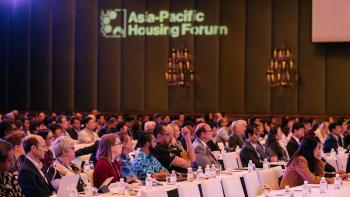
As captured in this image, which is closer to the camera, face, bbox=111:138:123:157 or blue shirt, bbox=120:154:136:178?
face, bbox=111:138:123:157

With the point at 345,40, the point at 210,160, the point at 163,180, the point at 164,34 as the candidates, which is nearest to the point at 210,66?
the point at 164,34

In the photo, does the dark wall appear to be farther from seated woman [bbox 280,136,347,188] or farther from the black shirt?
seated woman [bbox 280,136,347,188]

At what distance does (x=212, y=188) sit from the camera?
7.43m

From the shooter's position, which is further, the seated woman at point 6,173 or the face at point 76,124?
the face at point 76,124

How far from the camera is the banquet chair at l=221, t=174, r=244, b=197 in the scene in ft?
25.3

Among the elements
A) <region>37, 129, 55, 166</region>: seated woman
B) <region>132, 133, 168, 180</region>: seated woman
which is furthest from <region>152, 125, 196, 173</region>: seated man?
<region>37, 129, 55, 166</region>: seated woman

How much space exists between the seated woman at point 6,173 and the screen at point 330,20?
17.5 metres

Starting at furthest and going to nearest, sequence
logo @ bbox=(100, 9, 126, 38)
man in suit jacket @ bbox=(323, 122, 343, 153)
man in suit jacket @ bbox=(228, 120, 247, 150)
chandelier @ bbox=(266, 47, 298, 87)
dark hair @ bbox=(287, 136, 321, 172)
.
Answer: logo @ bbox=(100, 9, 126, 38) < chandelier @ bbox=(266, 47, 298, 87) < man in suit jacket @ bbox=(323, 122, 343, 153) < man in suit jacket @ bbox=(228, 120, 247, 150) < dark hair @ bbox=(287, 136, 321, 172)

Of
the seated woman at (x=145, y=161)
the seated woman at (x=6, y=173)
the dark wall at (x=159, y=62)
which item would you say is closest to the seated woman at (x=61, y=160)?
the seated woman at (x=6, y=173)

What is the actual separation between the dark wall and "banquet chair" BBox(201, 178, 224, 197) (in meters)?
16.3

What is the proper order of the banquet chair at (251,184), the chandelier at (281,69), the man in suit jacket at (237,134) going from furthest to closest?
1. the chandelier at (281,69)
2. the man in suit jacket at (237,134)
3. the banquet chair at (251,184)

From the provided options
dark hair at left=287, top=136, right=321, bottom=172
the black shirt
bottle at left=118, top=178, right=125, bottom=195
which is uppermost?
dark hair at left=287, top=136, right=321, bottom=172

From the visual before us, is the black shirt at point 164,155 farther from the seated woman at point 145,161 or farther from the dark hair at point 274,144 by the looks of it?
the dark hair at point 274,144

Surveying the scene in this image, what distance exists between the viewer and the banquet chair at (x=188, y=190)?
7.01m
